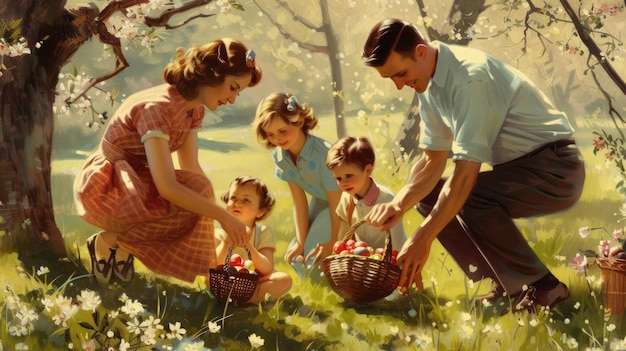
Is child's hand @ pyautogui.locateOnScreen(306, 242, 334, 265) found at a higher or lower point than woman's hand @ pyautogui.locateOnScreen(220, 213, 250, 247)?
lower

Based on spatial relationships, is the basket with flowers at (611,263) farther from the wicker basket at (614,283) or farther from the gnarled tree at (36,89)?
the gnarled tree at (36,89)

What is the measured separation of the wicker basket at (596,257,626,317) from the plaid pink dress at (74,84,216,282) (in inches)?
70.1

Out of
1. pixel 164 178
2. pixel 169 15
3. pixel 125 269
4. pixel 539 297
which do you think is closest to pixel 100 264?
pixel 125 269

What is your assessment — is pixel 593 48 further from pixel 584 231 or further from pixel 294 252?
pixel 294 252

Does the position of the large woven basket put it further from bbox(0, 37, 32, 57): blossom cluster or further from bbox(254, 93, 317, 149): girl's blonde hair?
bbox(0, 37, 32, 57): blossom cluster

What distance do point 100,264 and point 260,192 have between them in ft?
2.72

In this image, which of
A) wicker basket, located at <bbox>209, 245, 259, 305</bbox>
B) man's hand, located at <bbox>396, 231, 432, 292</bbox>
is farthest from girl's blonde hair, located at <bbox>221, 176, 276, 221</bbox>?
man's hand, located at <bbox>396, 231, 432, 292</bbox>

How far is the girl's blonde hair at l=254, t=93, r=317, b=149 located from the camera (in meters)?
4.15

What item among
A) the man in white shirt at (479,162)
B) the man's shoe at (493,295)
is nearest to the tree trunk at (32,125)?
the man in white shirt at (479,162)

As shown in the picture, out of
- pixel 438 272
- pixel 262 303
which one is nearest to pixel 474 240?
pixel 438 272

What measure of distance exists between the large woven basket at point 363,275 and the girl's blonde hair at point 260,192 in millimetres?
408

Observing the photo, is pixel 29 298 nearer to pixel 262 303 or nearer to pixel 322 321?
pixel 262 303

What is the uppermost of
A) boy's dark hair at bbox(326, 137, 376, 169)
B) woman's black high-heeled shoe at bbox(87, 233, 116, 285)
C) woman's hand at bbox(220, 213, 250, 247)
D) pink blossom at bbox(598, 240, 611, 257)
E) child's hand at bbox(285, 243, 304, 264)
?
boy's dark hair at bbox(326, 137, 376, 169)

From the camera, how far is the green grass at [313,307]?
397 centimetres
